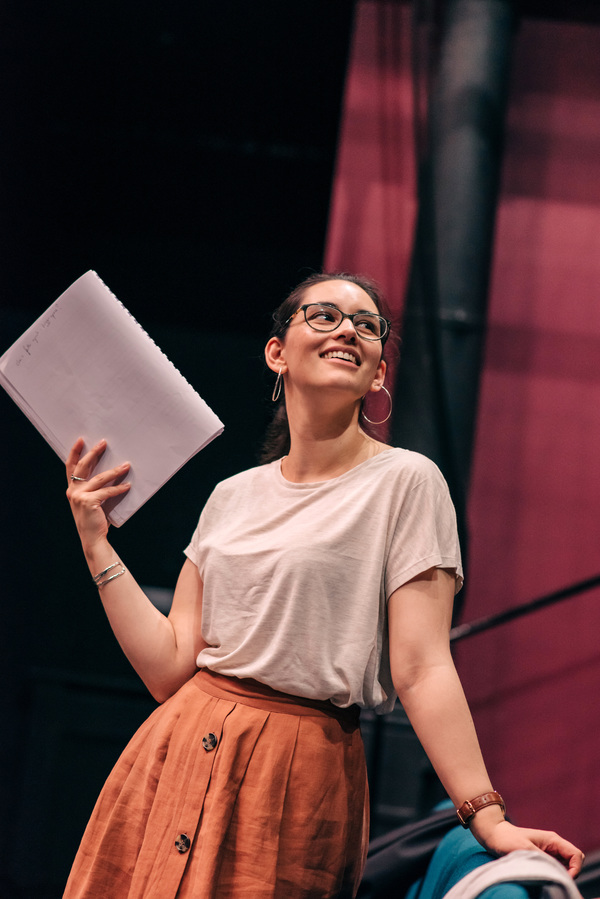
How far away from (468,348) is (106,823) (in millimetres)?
2131

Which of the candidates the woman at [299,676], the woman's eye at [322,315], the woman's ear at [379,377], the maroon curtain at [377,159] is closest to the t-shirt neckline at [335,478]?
the woman at [299,676]

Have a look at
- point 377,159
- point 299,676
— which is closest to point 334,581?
point 299,676

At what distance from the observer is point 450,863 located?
1081mm

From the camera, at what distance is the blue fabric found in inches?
39.0

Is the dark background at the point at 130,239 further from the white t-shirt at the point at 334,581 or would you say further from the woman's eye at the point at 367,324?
the white t-shirt at the point at 334,581

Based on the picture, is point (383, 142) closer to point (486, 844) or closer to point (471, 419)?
point (471, 419)

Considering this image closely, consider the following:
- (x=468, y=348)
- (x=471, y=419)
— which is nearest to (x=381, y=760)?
(x=471, y=419)

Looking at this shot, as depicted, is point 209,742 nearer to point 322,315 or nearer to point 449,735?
point 449,735

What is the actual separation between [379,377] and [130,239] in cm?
234

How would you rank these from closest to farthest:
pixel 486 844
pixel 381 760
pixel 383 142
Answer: pixel 486 844 → pixel 381 760 → pixel 383 142

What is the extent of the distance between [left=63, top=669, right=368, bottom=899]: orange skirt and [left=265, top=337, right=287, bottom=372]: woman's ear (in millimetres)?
493

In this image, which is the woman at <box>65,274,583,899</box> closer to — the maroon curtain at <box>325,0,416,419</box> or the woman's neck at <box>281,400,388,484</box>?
the woman's neck at <box>281,400,388,484</box>

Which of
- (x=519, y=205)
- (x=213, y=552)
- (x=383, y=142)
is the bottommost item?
(x=213, y=552)

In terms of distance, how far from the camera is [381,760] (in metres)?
2.58
